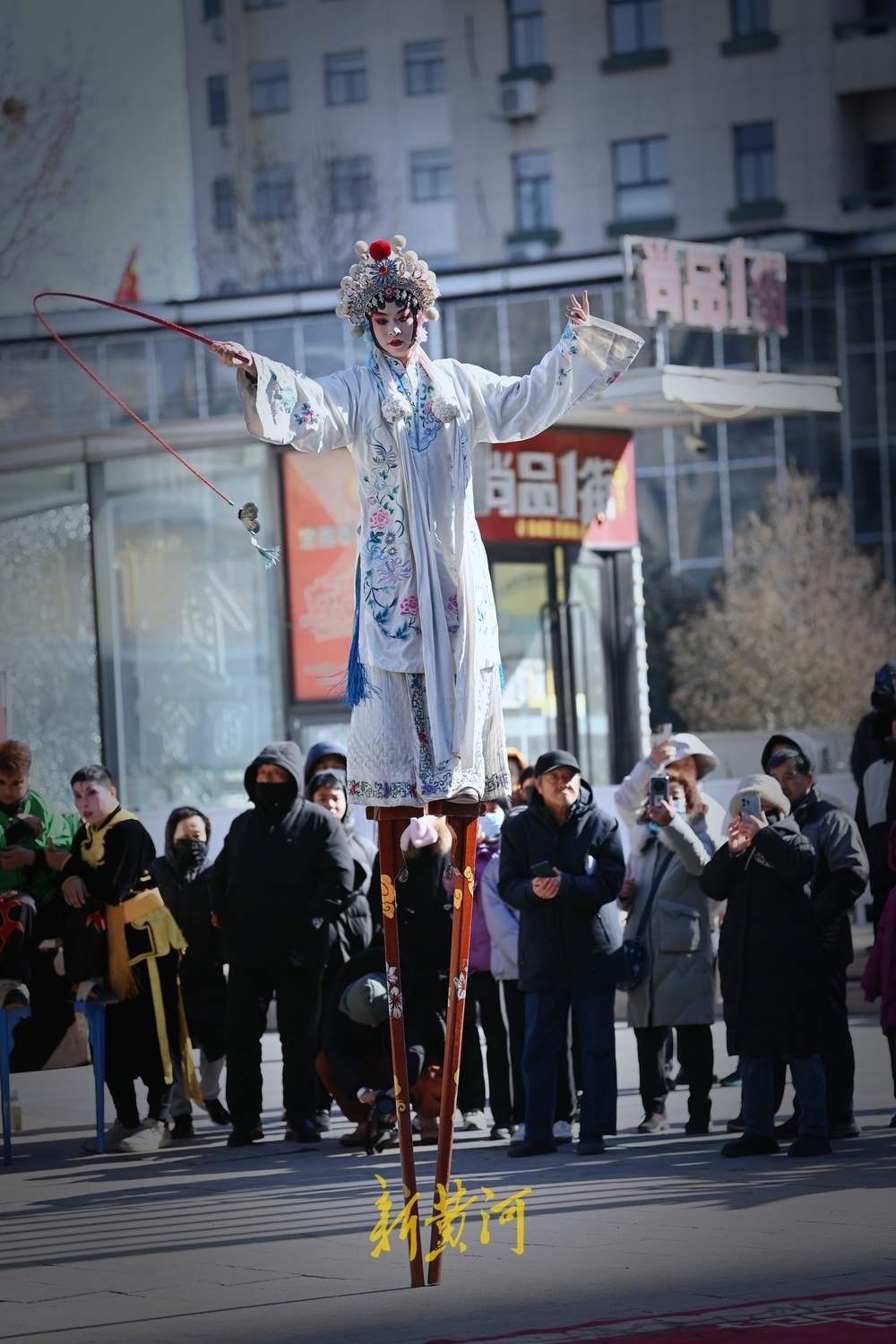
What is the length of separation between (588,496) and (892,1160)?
1317cm

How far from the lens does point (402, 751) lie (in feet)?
21.5

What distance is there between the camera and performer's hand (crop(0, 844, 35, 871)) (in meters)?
11.0

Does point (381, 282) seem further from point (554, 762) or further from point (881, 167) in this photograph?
point (881, 167)

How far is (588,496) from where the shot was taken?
21.9 m

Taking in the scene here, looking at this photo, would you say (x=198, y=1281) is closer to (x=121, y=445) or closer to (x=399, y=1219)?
(x=399, y=1219)

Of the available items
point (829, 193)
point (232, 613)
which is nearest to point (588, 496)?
point (232, 613)

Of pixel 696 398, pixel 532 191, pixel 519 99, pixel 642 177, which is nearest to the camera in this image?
pixel 696 398

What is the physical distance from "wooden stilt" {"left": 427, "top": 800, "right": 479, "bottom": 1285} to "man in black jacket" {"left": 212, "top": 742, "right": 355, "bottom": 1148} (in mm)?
4436

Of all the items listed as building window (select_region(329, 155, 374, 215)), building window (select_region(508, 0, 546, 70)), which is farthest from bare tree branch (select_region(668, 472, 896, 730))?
building window (select_region(329, 155, 374, 215))

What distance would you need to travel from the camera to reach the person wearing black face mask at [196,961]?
A: 39.5ft

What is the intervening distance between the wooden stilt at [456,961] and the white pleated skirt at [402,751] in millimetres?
Result: 106

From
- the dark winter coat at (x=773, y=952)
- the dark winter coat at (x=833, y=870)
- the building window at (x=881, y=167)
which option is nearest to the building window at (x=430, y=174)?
the building window at (x=881, y=167)

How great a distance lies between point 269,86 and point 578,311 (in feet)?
174

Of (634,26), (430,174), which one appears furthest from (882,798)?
(430,174)
